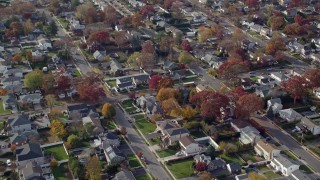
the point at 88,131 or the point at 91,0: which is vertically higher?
the point at 88,131

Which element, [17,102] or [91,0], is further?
[91,0]

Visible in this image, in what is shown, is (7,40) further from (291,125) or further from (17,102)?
(291,125)

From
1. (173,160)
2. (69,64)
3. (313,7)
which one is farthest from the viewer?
(313,7)

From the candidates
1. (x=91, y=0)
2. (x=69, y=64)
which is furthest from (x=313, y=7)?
(x=69, y=64)

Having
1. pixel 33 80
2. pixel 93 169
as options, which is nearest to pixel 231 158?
pixel 93 169

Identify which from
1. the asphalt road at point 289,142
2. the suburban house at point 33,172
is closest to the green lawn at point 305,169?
the asphalt road at point 289,142

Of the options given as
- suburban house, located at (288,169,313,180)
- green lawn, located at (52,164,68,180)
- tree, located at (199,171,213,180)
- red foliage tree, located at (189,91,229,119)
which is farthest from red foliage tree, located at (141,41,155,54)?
suburban house, located at (288,169,313,180)

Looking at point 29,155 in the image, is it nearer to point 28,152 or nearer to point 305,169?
point 28,152

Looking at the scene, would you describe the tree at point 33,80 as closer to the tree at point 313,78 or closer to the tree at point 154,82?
the tree at point 154,82

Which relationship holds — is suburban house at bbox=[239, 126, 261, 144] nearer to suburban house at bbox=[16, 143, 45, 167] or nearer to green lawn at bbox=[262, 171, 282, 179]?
green lawn at bbox=[262, 171, 282, 179]
